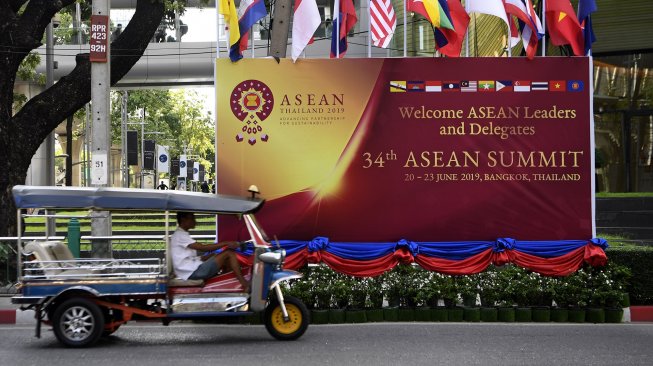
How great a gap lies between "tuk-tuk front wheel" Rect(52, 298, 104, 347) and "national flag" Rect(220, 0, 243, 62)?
499 cm

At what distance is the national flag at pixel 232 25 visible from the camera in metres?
15.6

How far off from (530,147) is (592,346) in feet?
13.7

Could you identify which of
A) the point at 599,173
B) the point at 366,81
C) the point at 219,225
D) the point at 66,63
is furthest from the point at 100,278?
the point at 66,63

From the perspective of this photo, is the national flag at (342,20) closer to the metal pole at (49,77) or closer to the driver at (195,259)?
the driver at (195,259)

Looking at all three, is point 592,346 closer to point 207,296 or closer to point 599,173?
point 207,296

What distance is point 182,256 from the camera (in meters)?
12.7

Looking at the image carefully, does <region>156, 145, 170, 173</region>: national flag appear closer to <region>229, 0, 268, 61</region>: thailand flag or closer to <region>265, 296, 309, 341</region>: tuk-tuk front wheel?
<region>229, 0, 268, 61</region>: thailand flag

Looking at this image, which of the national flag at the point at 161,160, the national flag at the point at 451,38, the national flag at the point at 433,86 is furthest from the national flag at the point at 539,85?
the national flag at the point at 161,160

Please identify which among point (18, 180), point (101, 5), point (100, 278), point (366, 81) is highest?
point (101, 5)

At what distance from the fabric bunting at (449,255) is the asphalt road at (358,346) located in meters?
0.92

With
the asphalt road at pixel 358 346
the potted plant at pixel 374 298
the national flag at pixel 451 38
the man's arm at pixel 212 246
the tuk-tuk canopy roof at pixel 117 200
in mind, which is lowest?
the asphalt road at pixel 358 346

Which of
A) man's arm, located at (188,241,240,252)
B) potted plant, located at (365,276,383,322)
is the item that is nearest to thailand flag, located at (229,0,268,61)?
potted plant, located at (365,276,383,322)

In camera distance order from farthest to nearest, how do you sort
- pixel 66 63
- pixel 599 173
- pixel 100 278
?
1. pixel 66 63
2. pixel 599 173
3. pixel 100 278

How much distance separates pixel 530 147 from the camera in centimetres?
1574
